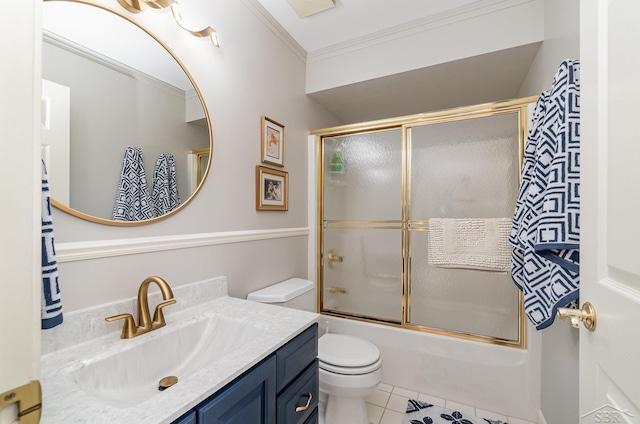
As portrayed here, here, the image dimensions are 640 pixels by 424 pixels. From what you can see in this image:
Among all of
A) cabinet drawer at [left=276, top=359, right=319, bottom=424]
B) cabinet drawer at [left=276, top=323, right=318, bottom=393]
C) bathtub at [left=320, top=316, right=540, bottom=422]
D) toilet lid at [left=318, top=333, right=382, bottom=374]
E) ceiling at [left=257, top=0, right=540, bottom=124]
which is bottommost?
bathtub at [left=320, top=316, right=540, bottom=422]

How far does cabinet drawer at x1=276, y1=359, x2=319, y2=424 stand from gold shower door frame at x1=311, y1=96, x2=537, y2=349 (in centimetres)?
104

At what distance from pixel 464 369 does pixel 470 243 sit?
795 millimetres

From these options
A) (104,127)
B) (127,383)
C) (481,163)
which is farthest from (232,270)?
(481,163)

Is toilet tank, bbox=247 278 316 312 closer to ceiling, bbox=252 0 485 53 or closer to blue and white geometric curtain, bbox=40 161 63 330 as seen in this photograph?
blue and white geometric curtain, bbox=40 161 63 330

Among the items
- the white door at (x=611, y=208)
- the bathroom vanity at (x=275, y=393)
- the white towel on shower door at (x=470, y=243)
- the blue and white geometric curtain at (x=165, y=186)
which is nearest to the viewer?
the white door at (x=611, y=208)

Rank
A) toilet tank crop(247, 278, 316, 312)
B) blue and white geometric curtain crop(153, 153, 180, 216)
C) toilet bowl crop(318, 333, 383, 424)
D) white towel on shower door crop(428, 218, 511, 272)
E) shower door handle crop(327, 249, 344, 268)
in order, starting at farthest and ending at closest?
shower door handle crop(327, 249, 344, 268) < white towel on shower door crop(428, 218, 511, 272) < toilet tank crop(247, 278, 316, 312) < toilet bowl crop(318, 333, 383, 424) < blue and white geometric curtain crop(153, 153, 180, 216)

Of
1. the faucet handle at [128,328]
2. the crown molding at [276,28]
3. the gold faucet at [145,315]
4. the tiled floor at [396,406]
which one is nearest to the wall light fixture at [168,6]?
the crown molding at [276,28]

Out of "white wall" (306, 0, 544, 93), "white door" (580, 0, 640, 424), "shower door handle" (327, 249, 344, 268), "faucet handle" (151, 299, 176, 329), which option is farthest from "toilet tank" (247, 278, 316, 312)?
"white wall" (306, 0, 544, 93)

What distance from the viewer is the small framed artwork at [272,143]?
5.56 ft

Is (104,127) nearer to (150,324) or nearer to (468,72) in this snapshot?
(150,324)

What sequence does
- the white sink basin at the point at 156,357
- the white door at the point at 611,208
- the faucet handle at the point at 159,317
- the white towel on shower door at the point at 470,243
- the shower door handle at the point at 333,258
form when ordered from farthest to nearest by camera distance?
the shower door handle at the point at 333,258, the white towel on shower door at the point at 470,243, the faucet handle at the point at 159,317, the white sink basin at the point at 156,357, the white door at the point at 611,208

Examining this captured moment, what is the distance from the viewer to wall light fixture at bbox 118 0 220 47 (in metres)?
1.04

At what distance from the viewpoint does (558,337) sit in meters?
1.26

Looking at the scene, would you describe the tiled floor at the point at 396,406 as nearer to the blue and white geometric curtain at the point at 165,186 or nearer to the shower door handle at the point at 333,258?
the shower door handle at the point at 333,258
